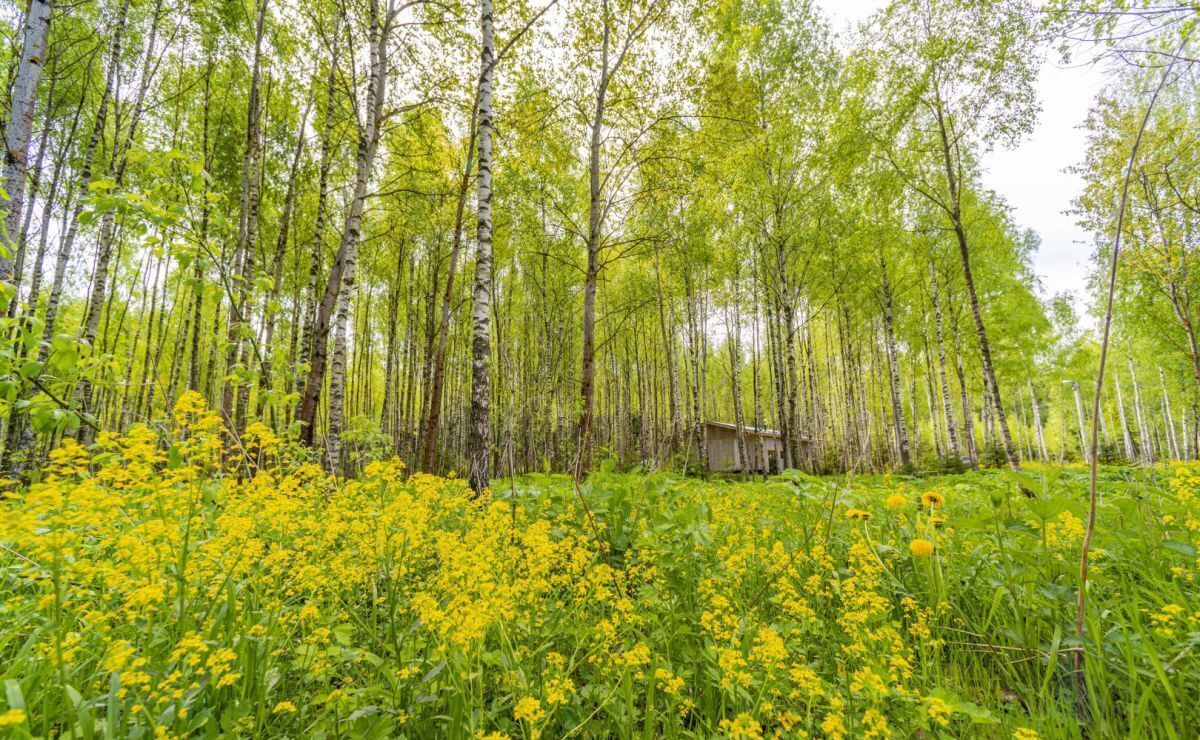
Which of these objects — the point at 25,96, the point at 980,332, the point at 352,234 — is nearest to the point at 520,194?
the point at 352,234

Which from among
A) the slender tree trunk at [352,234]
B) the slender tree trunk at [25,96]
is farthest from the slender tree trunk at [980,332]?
the slender tree trunk at [25,96]

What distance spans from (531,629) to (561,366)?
2149 cm

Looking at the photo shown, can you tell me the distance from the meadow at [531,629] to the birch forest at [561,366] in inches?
1.3

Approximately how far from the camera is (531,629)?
6.97ft

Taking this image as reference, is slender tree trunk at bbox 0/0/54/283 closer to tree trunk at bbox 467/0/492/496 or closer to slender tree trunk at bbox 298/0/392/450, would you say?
slender tree trunk at bbox 298/0/392/450

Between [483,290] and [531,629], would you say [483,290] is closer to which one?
[483,290]

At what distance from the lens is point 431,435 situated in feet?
33.7

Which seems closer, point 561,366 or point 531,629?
point 531,629

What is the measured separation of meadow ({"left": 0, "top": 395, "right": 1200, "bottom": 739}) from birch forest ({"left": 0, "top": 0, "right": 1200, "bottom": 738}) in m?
0.03

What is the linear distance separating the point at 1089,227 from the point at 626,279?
1755cm

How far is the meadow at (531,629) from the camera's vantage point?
1608mm

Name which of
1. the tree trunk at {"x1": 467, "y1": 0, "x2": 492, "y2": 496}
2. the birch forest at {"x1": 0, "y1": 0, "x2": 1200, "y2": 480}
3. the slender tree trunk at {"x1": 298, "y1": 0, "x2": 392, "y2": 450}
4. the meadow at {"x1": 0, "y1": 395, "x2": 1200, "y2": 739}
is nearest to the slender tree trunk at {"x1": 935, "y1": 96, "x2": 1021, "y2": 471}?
the birch forest at {"x1": 0, "y1": 0, "x2": 1200, "y2": 480}

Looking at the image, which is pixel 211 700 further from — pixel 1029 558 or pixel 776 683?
pixel 1029 558

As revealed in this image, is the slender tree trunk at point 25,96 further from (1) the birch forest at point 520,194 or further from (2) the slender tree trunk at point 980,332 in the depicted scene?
(2) the slender tree trunk at point 980,332
